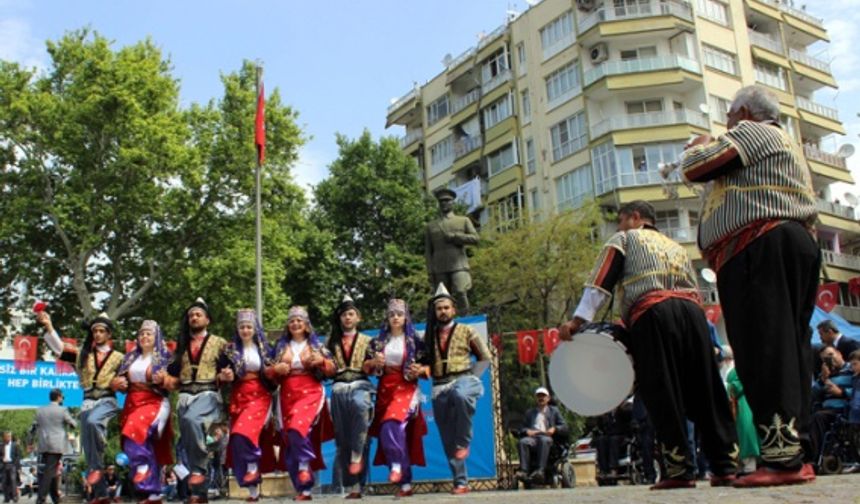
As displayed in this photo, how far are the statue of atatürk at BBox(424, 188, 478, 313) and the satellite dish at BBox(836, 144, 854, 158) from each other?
34.8m

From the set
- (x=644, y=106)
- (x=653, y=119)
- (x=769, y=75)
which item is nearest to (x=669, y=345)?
(x=653, y=119)

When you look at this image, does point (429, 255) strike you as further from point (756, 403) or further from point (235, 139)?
point (235, 139)

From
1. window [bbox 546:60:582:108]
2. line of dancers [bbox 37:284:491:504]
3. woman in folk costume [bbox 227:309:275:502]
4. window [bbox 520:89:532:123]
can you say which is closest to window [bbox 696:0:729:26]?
window [bbox 546:60:582:108]

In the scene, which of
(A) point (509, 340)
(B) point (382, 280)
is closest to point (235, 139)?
(B) point (382, 280)

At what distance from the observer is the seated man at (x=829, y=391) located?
448 inches

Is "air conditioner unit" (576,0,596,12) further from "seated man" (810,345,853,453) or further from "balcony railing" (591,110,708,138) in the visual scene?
"seated man" (810,345,853,453)

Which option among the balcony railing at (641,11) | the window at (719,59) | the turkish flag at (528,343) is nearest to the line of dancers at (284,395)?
the turkish flag at (528,343)

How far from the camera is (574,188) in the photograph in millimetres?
40781

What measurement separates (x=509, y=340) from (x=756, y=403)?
29538 mm

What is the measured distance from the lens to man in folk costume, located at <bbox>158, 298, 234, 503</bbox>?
8.78 metres

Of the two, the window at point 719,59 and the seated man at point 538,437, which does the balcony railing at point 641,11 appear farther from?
the seated man at point 538,437

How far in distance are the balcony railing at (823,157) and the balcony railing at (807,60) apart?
4102mm

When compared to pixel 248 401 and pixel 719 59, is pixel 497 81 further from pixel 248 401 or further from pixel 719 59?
pixel 248 401

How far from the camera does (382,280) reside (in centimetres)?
3616
